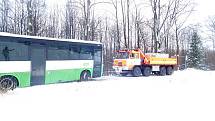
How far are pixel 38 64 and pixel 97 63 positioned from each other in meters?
5.98

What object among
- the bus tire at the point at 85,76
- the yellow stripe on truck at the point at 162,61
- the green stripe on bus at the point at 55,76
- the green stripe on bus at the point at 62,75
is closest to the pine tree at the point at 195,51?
the yellow stripe on truck at the point at 162,61

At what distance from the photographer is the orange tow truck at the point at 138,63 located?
2833 centimetres

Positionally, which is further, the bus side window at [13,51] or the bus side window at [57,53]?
the bus side window at [57,53]

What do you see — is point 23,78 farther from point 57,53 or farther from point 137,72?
point 137,72

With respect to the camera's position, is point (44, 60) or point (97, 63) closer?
point (44, 60)

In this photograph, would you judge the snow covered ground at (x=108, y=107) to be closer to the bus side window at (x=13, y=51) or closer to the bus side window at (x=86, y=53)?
the bus side window at (x=13, y=51)

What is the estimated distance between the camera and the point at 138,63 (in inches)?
1134

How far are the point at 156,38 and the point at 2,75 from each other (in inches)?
1092

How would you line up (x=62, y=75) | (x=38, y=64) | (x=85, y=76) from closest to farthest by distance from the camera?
(x=38, y=64) → (x=62, y=75) → (x=85, y=76)

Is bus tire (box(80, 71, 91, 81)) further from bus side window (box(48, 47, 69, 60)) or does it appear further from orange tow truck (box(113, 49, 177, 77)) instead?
orange tow truck (box(113, 49, 177, 77))

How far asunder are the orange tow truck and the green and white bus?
320cm

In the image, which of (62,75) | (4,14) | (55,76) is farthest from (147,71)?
(4,14)

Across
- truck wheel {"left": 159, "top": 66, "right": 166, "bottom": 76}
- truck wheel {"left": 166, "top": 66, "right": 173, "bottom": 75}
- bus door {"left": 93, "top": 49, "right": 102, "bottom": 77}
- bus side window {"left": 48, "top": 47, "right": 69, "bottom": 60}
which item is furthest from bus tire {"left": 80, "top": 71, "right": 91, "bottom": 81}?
truck wheel {"left": 166, "top": 66, "right": 173, "bottom": 75}

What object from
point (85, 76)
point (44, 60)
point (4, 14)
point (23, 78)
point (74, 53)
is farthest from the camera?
point (4, 14)
